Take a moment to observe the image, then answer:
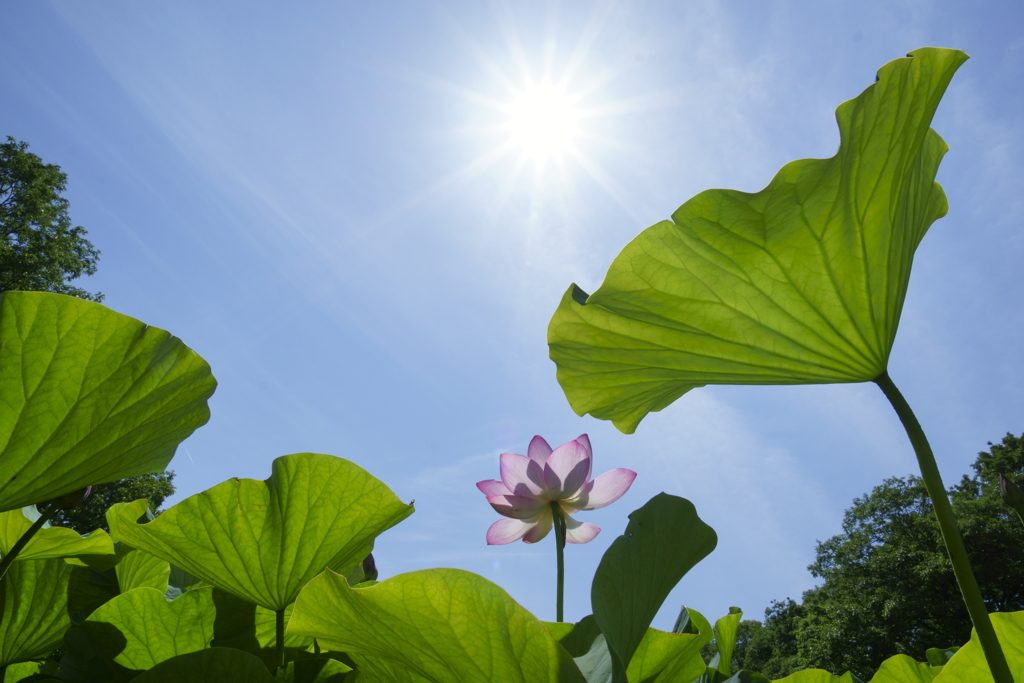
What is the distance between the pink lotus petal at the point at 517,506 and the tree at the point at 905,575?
19.1 m

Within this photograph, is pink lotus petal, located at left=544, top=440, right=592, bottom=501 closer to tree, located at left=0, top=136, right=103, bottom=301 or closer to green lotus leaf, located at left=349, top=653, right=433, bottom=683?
green lotus leaf, located at left=349, top=653, right=433, bottom=683

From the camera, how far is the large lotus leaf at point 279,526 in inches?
33.5

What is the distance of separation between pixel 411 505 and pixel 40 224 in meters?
17.0

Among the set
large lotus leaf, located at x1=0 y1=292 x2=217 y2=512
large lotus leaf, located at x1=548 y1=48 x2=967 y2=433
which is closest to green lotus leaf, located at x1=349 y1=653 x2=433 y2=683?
large lotus leaf, located at x1=0 y1=292 x2=217 y2=512

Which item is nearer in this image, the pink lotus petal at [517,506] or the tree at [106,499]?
the pink lotus petal at [517,506]

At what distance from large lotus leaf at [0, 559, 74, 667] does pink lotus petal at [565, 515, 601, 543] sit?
99 centimetres

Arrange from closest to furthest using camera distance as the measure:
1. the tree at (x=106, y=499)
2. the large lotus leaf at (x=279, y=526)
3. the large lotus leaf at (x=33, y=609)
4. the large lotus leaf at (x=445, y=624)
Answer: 1. the large lotus leaf at (x=445, y=624)
2. the large lotus leaf at (x=279, y=526)
3. the large lotus leaf at (x=33, y=609)
4. the tree at (x=106, y=499)

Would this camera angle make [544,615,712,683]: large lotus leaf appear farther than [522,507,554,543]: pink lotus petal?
No

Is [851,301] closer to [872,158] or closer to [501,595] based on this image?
[872,158]

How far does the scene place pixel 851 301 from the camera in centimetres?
83

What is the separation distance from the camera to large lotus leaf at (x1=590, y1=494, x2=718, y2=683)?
1.93 feet

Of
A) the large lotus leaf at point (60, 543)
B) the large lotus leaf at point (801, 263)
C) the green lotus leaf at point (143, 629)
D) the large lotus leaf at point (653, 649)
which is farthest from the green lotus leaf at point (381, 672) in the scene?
the large lotus leaf at point (801, 263)

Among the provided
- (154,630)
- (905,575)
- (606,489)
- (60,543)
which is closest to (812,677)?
(606,489)

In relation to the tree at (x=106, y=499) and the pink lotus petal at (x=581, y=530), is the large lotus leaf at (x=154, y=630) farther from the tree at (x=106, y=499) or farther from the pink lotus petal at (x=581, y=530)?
the tree at (x=106, y=499)
